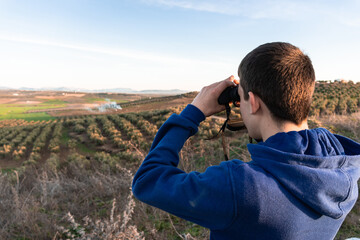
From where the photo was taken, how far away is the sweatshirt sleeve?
70 centimetres

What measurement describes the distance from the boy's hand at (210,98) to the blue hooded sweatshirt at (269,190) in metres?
0.29

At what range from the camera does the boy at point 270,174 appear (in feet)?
2.29

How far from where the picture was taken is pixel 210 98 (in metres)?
1.04

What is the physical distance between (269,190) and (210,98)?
1.61 ft

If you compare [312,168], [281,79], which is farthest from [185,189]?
[281,79]

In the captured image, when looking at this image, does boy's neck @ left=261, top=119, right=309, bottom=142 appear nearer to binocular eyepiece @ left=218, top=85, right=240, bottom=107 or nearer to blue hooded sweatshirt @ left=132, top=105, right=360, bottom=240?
blue hooded sweatshirt @ left=132, top=105, right=360, bottom=240

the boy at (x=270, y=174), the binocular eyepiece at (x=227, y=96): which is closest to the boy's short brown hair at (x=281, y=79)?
the boy at (x=270, y=174)

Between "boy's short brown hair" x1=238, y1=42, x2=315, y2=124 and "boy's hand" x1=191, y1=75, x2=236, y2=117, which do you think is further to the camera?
"boy's hand" x1=191, y1=75, x2=236, y2=117

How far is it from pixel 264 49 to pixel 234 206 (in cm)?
58

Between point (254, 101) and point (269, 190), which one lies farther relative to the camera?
point (254, 101)

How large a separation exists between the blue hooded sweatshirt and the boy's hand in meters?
0.29

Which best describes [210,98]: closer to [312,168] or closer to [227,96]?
[227,96]

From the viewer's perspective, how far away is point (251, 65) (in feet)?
2.84

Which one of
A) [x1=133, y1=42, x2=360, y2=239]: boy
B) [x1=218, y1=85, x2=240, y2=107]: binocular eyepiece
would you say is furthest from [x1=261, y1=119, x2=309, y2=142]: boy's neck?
[x1=218, y1=85, x2=240, y2=107]: binocular eyepiece
